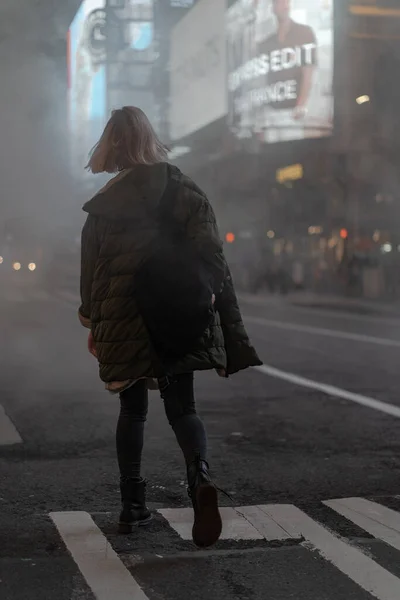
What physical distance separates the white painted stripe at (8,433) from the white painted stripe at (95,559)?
46.5 inches

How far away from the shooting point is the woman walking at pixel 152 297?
7.72ft

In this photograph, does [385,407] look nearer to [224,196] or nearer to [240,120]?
[240,120]

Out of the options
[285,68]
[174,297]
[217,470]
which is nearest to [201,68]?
[285,68]

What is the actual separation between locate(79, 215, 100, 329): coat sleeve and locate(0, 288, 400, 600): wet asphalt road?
0.55 meters

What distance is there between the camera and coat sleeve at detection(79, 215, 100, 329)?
8.14ft

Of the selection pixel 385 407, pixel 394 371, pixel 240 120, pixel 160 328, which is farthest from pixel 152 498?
pixel 240 120

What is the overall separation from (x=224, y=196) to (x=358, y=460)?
35.4m

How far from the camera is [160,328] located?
2.35 metres

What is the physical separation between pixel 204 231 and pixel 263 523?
29.1 inches

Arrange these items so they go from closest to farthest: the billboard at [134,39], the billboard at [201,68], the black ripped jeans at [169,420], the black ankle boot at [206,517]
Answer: the black ankle boot at [206,517] → the black ripped jeans at [169,420] → the billboard at [134,39] → the billboard at [201,68]

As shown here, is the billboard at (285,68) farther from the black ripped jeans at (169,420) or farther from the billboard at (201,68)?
the black ripped jeans at (169,420)

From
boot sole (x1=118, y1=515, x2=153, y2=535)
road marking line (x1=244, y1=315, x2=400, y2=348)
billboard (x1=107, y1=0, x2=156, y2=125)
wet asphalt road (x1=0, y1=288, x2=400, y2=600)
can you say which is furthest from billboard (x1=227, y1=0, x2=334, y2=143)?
boot sole (x1=118, y1=515, x2=153, y2=535)

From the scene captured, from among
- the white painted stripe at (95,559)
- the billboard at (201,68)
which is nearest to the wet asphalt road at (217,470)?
the white painted stripe at (95,559)

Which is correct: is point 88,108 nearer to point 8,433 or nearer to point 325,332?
point 325,332
